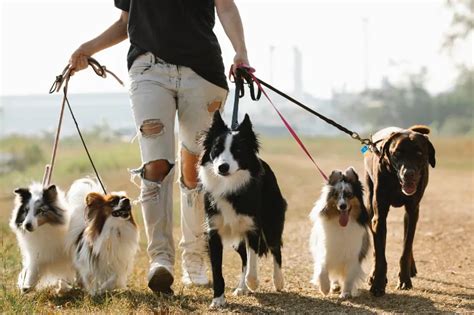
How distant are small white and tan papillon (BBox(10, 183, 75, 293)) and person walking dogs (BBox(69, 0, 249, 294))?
0.90 metres

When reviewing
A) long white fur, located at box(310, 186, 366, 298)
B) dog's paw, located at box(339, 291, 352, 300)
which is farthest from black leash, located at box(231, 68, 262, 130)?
dog's paw, located at box(339, 291, 352, 300)

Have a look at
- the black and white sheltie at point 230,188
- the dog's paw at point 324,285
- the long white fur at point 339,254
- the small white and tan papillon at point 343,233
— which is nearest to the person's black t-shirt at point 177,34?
the black and white sheltie at point 230,188

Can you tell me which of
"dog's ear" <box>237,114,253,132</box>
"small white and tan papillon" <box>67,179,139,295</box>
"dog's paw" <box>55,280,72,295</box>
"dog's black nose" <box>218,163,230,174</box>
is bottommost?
"dog's paw" <box>55,280,72,295</box>

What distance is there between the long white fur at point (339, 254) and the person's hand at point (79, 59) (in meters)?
2.31

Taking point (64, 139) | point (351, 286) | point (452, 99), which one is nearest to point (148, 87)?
point (351, 286)

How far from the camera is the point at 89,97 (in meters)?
80.6

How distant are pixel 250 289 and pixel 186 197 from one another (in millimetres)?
994

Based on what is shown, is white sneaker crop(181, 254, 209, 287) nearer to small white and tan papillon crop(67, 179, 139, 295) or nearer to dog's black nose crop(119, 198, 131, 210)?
small white and tan papillon crop(67, 179, 139, 295)

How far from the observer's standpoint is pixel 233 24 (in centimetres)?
684

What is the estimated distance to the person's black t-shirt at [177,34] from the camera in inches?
269

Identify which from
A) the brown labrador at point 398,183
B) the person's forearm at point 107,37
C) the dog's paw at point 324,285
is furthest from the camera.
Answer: the person's forearm at point 107,37

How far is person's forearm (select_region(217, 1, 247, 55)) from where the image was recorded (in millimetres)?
6809

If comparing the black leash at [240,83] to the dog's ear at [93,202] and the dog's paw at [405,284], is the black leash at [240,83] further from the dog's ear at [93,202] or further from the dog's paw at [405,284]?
the dog's paw at [405,284]

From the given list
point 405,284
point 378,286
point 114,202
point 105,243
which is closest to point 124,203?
point 114,202
